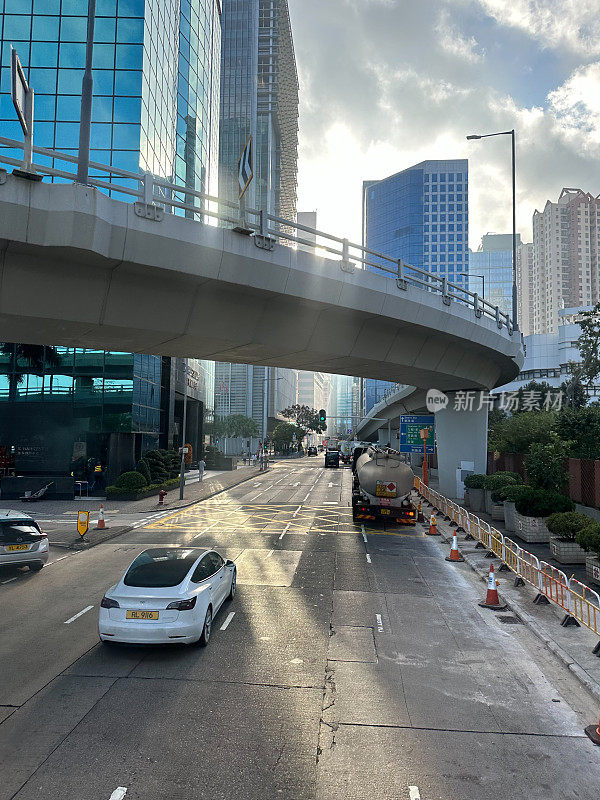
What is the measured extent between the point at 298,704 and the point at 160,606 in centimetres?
288

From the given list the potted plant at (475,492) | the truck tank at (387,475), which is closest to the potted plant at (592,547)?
the truck tank at (387,475)

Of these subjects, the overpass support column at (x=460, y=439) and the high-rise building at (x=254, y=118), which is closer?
the overpass support column at (x=460, y=439)

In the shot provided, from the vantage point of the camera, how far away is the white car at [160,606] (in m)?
9.23

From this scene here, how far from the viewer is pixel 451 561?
58.6ft

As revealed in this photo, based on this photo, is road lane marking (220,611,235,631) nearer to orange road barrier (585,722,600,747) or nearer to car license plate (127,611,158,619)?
car license plate (127,611,158,619)

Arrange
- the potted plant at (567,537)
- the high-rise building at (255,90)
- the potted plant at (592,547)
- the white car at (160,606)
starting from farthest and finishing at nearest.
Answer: the high-rise building at (255,90) → the potted plant at (567,537) → the potted plant at (592,547) → the white car at (160,606)

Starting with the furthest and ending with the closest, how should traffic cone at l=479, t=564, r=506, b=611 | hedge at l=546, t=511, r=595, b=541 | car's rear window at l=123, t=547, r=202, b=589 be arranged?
hedge at l=546, t=511, r=595, b=541
traffic cone at l=479, t=564, r=506, b=611
car's rear window at l=123, t=547, r=202, b=589

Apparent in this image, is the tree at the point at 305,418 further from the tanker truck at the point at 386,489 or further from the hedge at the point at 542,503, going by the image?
the hedge at the point at 542,503

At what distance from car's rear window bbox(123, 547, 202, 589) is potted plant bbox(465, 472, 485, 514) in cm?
2043

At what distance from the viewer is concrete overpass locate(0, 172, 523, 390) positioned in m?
11.4

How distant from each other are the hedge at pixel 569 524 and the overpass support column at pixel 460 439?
517 inches

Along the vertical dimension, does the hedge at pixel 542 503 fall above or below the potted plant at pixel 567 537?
above

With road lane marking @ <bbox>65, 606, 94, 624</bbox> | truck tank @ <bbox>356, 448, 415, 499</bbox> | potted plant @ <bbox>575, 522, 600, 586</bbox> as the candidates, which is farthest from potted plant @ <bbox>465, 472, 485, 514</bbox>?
road lane marking @ <bbox>65, 606, 94, 624</bbox>

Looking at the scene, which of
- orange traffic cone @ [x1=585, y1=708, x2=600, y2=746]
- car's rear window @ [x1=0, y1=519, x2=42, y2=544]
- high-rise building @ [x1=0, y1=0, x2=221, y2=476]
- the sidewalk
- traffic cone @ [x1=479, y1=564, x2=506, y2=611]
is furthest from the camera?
high-rise building @ [x1=0, y1=0, x2=221, y2=476]
